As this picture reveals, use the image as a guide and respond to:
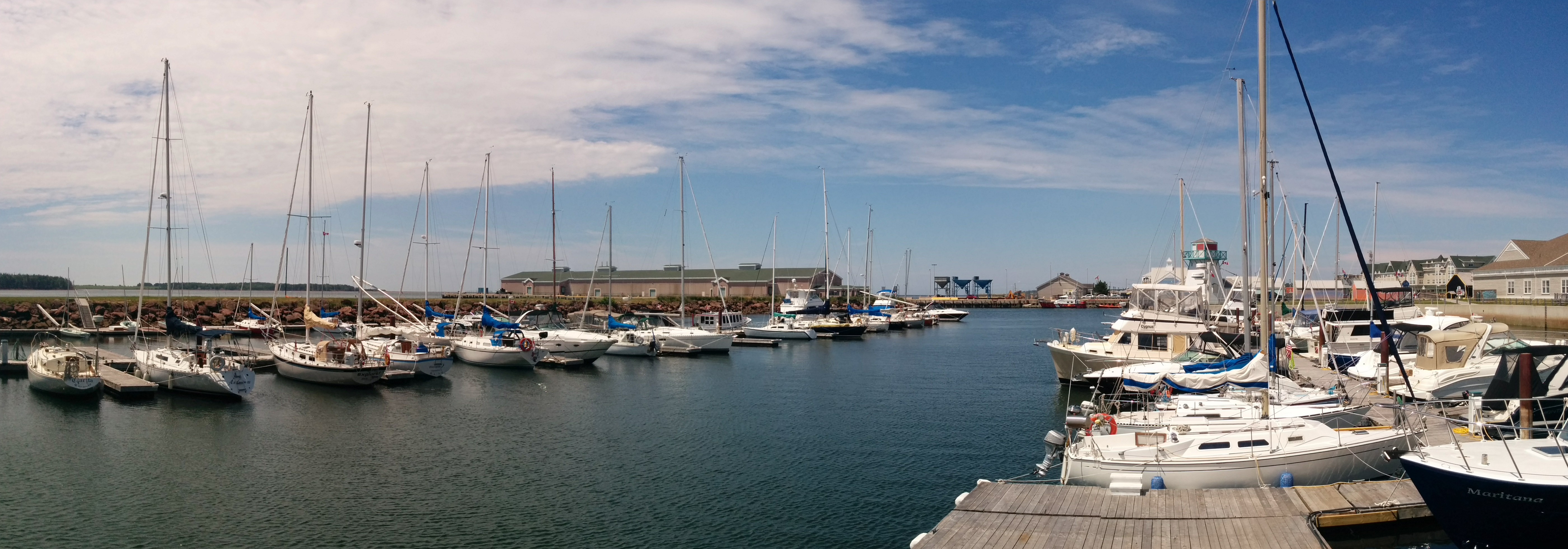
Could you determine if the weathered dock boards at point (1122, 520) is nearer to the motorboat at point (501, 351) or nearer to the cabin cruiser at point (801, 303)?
the motorboat at point (501, 351)

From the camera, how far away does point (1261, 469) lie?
19.8m

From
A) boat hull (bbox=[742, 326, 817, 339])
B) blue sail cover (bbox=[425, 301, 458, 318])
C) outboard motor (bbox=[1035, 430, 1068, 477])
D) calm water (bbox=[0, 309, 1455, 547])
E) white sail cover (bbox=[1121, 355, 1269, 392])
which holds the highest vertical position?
blue sail cover (bbox=[425, 301, 458, 318])

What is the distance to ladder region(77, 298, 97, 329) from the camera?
75.6m

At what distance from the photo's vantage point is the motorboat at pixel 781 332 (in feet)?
266

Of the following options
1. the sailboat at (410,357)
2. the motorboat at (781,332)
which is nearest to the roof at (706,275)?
the motorboat at (781,332)

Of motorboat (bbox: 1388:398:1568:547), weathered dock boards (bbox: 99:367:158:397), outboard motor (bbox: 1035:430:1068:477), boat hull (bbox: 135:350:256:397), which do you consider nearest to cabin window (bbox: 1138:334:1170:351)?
outboard motor (bbox: 1035:430:1068:477)

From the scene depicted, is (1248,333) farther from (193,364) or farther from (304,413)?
(193,364)

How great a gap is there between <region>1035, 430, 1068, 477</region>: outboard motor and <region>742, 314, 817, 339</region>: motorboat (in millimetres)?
56148

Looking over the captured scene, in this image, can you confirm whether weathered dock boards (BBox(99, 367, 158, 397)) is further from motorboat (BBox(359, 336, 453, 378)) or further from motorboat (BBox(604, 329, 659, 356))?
motorboat (BBox(604, 329, 659, 356))

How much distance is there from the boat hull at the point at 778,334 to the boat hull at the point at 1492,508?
6602 cm

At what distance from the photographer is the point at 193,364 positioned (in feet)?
131

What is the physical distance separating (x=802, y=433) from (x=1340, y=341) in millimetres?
37194

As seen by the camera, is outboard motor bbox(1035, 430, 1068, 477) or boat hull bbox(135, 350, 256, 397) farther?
boat hull bbox(135, 350, 256, 397)

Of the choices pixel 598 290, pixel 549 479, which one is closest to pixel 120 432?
pixel 549 479
